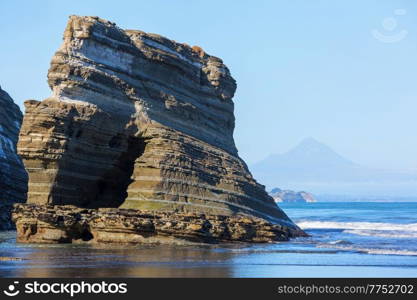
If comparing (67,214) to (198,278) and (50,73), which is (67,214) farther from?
(198,278)

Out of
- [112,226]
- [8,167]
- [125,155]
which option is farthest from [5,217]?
[112,226]

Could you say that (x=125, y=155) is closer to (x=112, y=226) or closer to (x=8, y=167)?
(x=112, y=226)

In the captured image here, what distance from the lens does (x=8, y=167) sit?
60.4 meters

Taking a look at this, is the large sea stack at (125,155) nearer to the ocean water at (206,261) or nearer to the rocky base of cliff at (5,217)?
the ocean water at (206,261)

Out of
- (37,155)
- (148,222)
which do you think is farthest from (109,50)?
(148,222)

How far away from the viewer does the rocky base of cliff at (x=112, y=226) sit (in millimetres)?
40156

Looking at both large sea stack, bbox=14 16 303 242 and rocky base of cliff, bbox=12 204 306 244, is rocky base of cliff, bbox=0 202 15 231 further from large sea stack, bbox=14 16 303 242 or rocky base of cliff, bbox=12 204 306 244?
rocky base of cliff, bbox=12 204 306 244

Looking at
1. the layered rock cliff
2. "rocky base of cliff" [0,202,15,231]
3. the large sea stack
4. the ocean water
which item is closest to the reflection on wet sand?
the ocean water

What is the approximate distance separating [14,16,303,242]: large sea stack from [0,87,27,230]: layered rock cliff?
14.7 meters

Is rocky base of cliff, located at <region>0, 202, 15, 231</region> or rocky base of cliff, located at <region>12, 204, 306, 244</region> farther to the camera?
rocky base of cliff, located at <region>0, 202, 15, 231</region>

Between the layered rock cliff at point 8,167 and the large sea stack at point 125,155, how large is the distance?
14.7m

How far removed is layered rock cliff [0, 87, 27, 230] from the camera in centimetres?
5828

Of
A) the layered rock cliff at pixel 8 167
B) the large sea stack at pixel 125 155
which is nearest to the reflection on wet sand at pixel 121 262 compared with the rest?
the large sea stack at pixel 125 155

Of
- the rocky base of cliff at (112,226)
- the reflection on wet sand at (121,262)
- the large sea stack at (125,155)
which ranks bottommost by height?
the reflection on wet sand at (121,262)
